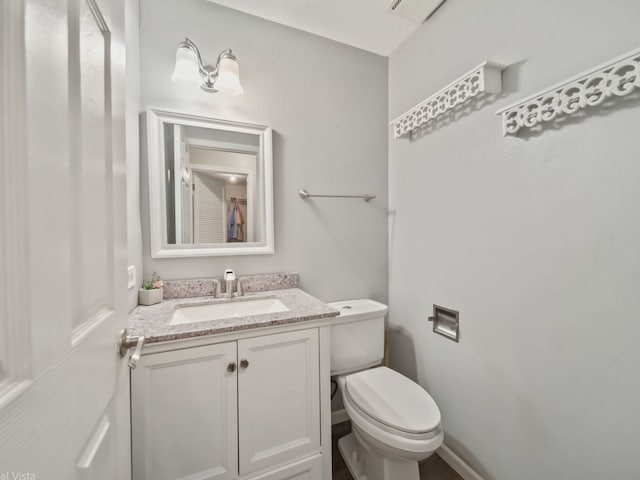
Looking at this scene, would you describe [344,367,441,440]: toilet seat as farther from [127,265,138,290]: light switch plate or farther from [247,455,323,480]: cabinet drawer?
[127,265,138,290]: light switch plate

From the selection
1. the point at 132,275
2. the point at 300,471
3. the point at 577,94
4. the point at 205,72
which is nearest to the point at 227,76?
the point at 205,72

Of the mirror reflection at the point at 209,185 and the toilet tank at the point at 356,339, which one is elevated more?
the mirror reflection at the point at 209,185

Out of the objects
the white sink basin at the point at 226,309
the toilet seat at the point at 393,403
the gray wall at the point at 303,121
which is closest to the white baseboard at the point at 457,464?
the toilet seat at the point at 393,403

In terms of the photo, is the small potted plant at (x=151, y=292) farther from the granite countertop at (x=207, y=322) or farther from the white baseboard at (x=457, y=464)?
the white baseboard at (x=457, y=464)

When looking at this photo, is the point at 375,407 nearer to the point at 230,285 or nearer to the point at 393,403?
the point at 393,403

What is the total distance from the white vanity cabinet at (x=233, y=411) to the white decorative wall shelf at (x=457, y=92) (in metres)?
1.26

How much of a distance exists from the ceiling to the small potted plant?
61.8 inches

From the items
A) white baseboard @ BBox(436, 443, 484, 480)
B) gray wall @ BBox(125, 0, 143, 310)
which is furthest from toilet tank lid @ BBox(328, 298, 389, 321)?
gray wall @ BBox(125, 0, 143, 310)

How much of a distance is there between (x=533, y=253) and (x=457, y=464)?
115 centimetres

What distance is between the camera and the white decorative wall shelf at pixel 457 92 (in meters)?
1.10

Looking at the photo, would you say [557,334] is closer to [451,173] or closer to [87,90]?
[451,173]

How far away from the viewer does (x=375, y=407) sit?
3.73 feet

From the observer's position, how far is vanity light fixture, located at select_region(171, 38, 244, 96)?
1.30m

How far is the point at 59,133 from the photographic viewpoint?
0.36 m
